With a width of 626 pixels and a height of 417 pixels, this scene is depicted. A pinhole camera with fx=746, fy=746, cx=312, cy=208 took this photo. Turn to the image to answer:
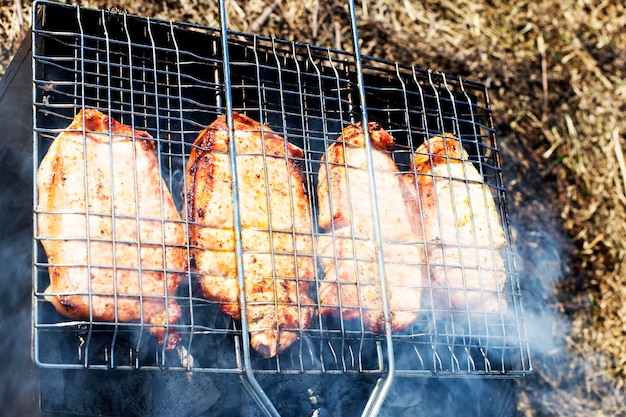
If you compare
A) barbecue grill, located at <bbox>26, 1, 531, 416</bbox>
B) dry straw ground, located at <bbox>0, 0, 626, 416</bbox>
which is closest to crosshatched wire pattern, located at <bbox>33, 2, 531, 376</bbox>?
barbecue grill, located at <bbox>26, 1, 531, 416</bbox>

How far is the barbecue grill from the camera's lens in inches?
130

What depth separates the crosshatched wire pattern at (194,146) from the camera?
11.0 feet

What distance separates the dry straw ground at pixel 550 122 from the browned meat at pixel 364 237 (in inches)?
78.9

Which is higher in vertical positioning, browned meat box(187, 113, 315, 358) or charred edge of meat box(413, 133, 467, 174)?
charred edge of meat box(413, 133, 467, 174)

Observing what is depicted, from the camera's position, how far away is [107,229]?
3223mm

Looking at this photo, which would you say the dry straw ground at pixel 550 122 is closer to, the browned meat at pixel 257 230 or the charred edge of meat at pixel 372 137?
the charred edge of meat at pixel 372 137

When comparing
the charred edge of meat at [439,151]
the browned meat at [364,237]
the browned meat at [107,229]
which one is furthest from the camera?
the charred edge of meat at [439,151]

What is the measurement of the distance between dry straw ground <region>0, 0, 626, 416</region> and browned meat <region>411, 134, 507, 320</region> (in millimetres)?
1719

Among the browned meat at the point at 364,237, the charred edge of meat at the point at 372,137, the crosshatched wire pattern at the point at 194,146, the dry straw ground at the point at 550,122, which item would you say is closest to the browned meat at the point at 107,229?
the crosshatched wire pattern at the point at 194,146

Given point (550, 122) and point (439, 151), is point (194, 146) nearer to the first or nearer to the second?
point (439, 151)

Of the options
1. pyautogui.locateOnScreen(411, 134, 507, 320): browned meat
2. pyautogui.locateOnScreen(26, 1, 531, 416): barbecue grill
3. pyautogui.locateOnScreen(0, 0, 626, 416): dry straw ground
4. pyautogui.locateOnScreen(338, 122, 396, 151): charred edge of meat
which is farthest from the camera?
pyautogui.locateOnScreen(0, 0, 626, 416): dry straw ground

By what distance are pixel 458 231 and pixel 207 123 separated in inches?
57.9

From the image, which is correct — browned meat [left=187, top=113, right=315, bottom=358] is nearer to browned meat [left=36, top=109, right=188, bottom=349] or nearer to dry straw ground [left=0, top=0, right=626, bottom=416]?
browned meat [left=36, top=109, right=188, bottom=349]

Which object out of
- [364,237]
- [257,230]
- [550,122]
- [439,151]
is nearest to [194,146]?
[257,230]
